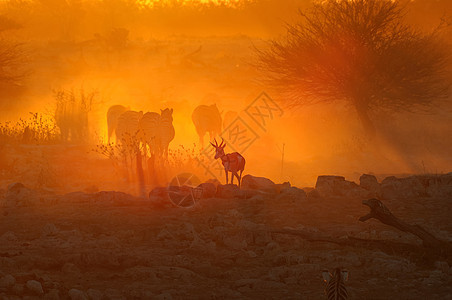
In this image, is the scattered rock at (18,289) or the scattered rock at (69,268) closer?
the scattered rock at (18,289)

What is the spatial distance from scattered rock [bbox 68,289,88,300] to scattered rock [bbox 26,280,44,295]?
268 mm

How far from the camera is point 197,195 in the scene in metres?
9.69

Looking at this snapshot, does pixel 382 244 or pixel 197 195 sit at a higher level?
pixel 197 195

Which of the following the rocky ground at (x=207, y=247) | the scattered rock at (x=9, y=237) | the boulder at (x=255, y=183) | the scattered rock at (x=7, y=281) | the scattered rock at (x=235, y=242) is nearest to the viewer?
the scattered rock at (x=7, y=281)

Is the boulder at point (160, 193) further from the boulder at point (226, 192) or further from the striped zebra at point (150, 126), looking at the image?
the striped zebra at point (150, 126)

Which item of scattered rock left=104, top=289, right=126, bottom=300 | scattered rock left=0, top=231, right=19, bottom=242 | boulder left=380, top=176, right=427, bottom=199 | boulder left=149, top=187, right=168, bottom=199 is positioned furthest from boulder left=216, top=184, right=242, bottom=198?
scattered rock left=104, top=289, right=126, bottom=300

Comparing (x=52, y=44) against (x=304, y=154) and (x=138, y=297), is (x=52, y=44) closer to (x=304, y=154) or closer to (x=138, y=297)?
(x=304, y=154)

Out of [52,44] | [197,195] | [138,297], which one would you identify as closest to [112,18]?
[52,44]

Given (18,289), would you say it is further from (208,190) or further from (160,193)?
(208,190)

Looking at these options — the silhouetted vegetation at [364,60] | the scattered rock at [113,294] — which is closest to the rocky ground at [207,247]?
the scattered rock at [113,294]

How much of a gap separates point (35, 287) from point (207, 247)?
223 cm

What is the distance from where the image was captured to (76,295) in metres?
5.08

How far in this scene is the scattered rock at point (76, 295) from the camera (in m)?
5.06

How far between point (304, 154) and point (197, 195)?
11.0 meters
